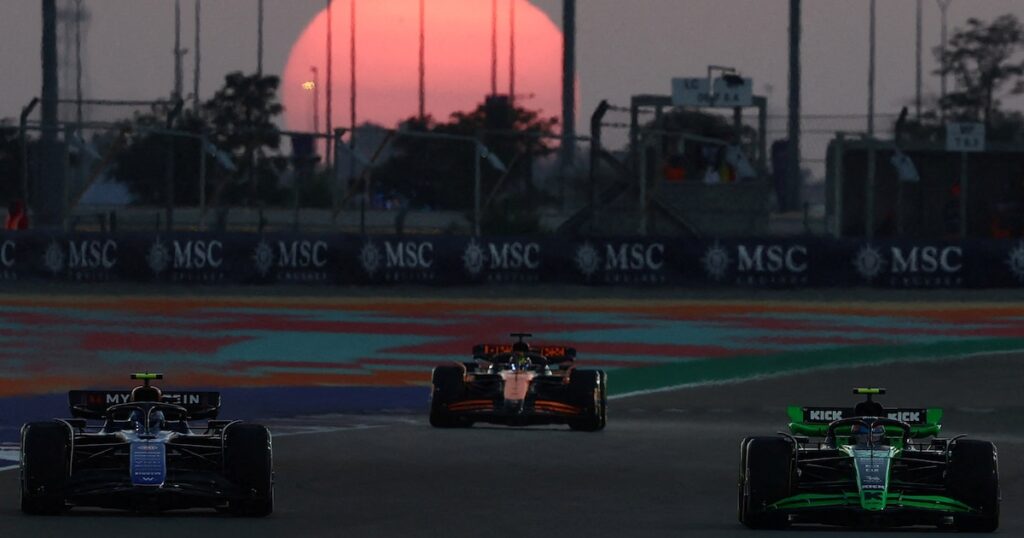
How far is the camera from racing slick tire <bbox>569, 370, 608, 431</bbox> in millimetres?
20203

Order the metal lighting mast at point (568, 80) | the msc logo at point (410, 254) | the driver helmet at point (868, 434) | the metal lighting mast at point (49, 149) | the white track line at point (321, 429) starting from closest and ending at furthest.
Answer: the driver helmet at point (868, 434) < the white track line at point (321, 429) < the msc logo at point (410, 254) < the metal lighting mast at point (49, 149) < the metal lighting mast at point (568, 80)

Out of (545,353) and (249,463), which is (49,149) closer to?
(545,353)

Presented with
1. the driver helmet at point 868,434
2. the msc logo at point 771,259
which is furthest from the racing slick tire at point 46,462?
the msc logo at point 771,259

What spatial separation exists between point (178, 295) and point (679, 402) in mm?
18978

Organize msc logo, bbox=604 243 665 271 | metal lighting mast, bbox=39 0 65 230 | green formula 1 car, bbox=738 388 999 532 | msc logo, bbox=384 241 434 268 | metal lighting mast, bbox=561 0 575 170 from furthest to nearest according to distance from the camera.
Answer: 1. metal lighting mast, bbox=561 0 575 170
2. metal lighting mast, bbox=39 0 65 230
3. msc logo, bbox=384 241 434 268
4. msc logo, bbox=604 243 665 271
5. green formula 1 car, bbox=738 388 999 532

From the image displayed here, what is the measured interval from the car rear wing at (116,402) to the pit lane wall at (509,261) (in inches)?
1118

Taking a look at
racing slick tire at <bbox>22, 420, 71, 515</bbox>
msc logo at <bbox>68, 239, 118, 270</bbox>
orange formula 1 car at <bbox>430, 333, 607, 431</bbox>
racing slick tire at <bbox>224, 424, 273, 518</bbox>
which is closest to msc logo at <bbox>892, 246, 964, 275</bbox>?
msc logo at <bbox>68, 239, 118, 270</bbox>

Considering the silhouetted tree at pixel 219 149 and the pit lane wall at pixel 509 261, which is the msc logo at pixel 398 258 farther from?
the silhouetted tree at pixel 219 149

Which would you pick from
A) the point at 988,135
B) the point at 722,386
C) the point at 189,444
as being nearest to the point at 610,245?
the point at 722,386

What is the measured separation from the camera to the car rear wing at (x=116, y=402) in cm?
1326

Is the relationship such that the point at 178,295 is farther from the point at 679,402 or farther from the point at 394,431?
the point at 394,431

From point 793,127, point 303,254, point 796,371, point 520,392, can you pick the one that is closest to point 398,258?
point 303,254

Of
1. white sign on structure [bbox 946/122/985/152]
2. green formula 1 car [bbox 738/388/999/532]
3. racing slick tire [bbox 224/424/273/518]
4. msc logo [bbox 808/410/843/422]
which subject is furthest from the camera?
white sign on structure [bbox 946/122/985/152]

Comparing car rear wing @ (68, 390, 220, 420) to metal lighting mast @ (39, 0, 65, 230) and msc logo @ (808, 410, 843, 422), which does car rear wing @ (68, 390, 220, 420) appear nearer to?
msc logo @ (808, 410, 843, 422)
